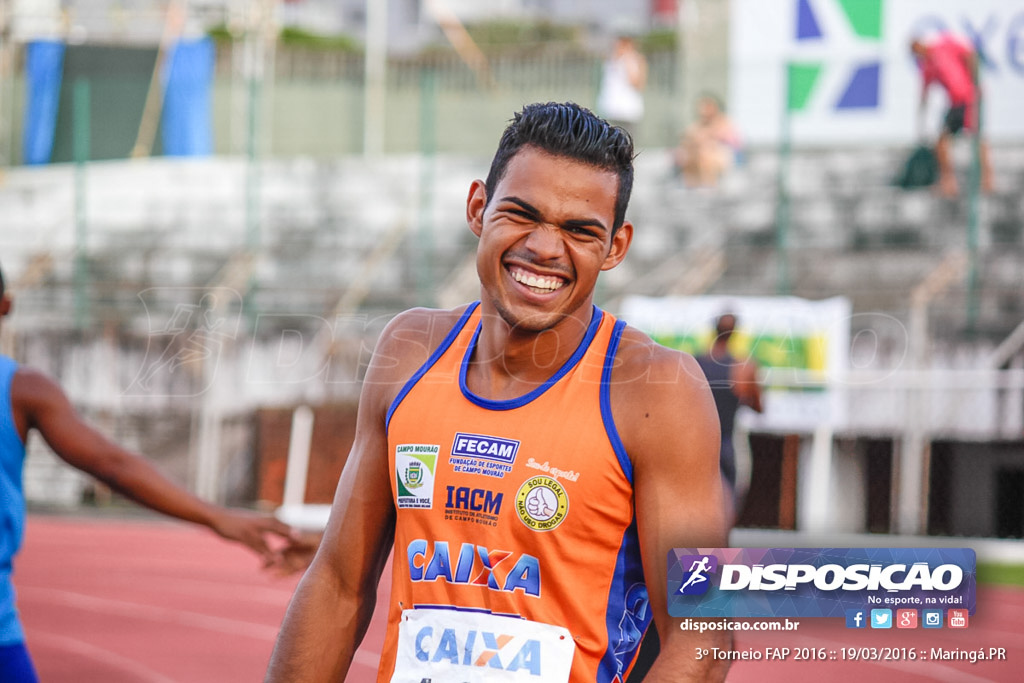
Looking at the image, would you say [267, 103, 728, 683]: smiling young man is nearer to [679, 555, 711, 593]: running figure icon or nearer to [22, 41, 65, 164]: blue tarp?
[679, 555, 711, 593]: running figure icon

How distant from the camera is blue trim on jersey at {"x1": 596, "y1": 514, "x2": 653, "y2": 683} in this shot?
218 cm

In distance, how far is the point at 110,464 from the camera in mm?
3355

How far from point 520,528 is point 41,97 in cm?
1702

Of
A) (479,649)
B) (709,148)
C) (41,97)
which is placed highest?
(41,97)

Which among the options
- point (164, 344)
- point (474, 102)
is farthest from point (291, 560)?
point (474, 102)

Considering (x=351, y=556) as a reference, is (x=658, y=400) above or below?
above

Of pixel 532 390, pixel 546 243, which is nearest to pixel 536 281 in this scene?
pixel 546 243

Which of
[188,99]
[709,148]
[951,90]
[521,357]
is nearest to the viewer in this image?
[521,357]

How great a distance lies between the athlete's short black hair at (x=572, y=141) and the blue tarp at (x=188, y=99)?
16.1 meters

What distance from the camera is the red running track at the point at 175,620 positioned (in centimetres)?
704

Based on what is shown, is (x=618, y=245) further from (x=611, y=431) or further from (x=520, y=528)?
(x=520, y=528)

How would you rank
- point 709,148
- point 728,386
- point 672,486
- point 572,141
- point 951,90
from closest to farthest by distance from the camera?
point 672,486
point 572,141
point 728,386
point 951,90
point 709,148

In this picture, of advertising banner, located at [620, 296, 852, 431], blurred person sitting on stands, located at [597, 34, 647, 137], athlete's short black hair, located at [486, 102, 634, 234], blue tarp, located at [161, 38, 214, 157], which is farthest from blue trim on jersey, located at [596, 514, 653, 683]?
blue tarp, located at [161, 38, 214, 157]

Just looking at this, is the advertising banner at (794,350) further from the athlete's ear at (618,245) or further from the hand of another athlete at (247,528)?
the athlete's ear at (618,245)
